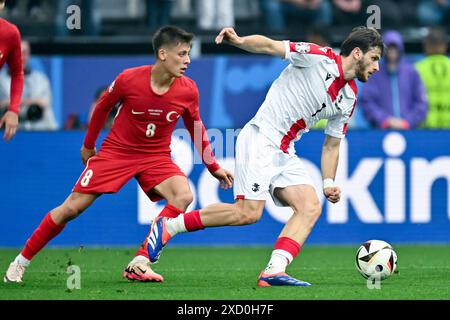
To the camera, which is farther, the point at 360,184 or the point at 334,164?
the point at 360,184

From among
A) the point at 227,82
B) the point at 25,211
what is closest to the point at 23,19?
the point at 227,82

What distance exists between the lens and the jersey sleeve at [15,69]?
9.39 m

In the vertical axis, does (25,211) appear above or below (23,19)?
below

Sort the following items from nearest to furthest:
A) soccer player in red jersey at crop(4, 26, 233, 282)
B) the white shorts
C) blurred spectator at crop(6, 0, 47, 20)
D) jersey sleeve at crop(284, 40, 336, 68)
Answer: jersey sleeve at crop(284, 40, 336, 68) → the white shorts → soccer player in red jersey at crop(4, 26, 233, 282) → blurred spectator at crop(6, 0, 47, 20)

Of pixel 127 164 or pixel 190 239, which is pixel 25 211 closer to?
pixel 190 239

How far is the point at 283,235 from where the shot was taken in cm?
898

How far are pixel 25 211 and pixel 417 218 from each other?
14.1 feet

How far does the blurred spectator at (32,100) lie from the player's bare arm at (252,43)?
6272mm

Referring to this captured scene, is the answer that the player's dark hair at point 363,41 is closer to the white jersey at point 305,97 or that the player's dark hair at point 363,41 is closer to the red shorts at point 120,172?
the white jersey at point 305,97

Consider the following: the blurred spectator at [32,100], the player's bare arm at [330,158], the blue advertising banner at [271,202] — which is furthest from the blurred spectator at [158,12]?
the player's bare arm at [330,158]

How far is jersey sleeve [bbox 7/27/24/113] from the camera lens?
9391mm

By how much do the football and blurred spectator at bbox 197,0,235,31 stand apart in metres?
7.71

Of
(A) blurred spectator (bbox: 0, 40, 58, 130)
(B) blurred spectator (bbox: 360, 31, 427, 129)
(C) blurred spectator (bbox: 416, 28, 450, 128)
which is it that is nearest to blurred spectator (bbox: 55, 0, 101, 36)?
(A) blurred spectator (bbox: 0, 40, 58, 130)

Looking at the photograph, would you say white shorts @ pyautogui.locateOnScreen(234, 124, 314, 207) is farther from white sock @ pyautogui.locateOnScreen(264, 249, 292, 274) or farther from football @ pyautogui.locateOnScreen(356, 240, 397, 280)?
football @ pyautogui.locateOnScreen(356, 240, 397, 280)
